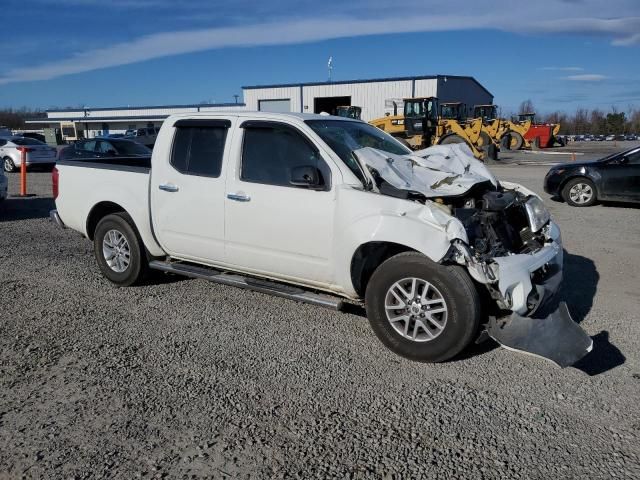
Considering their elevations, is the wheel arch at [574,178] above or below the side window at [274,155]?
below

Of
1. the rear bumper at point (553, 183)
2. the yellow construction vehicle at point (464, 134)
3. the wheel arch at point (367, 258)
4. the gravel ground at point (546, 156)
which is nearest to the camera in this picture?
the wheel arch at point (367, 258)

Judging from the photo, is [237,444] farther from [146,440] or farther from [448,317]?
[448,317]

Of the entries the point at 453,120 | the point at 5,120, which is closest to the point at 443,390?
the point at 453,120

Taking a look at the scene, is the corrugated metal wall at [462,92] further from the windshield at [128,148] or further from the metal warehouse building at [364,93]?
the windshield at [128,148]

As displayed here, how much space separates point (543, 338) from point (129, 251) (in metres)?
4.35

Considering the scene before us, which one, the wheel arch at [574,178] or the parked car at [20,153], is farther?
the parked car at [20,153]

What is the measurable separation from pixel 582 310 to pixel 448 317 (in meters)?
2.15

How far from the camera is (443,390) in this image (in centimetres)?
393

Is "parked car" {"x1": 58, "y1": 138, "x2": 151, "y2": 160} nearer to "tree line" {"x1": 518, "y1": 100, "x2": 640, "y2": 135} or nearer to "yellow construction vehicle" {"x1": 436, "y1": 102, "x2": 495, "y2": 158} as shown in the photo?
"yellow construction vehicle" {"x1": 436, "y1": 102, "x2": 495, "y2": 158}

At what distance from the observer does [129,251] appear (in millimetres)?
6160

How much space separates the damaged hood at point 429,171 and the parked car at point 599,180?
7897 mm

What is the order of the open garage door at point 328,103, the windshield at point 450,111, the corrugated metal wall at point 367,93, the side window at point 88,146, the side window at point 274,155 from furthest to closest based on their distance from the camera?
1. the open garage door at point 328,103
2. the corrugated metal wall at point 367,93
3. the windshield at point 450,111
4. the side window at point 88,146
5. the side window at point 274,155

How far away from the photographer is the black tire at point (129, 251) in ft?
20.0

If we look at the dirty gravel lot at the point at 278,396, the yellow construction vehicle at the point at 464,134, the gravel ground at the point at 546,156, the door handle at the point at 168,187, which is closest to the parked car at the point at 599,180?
the dirty gravel lot at the point at 278,396
